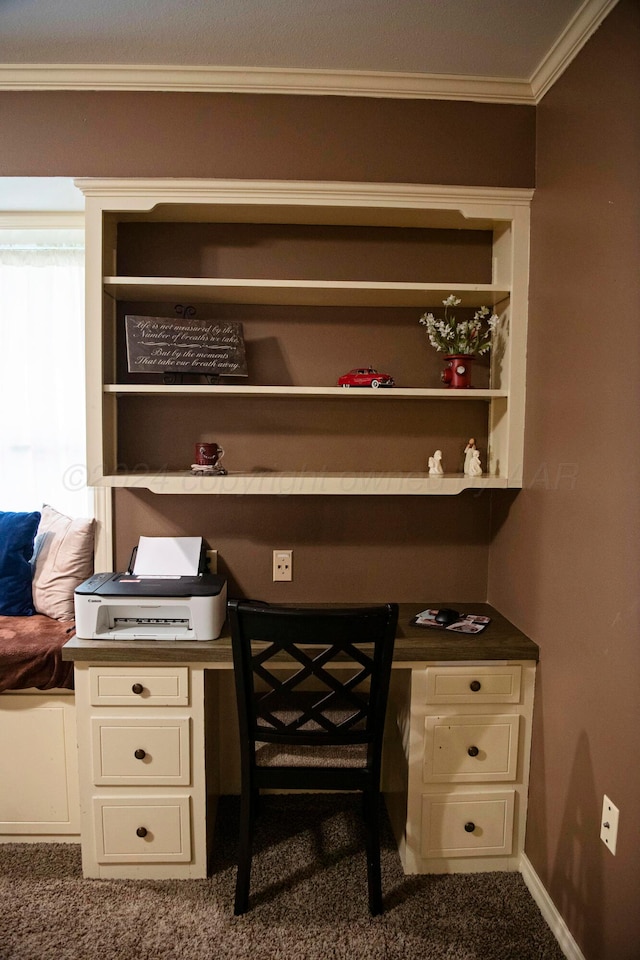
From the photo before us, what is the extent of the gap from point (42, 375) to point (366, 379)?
4.68 ft

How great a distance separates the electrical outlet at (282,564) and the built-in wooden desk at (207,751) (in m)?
0.43

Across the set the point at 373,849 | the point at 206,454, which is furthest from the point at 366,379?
the point at 373,849

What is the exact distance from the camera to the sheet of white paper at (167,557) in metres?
2.17

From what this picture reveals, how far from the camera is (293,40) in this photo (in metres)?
1.82

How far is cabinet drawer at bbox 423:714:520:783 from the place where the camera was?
75.8 inches

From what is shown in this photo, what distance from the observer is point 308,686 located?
7.57ft

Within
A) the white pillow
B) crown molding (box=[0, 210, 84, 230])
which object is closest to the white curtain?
crown molding (box=[0, 210, 84, 230])

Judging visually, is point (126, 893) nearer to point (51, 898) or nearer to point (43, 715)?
point (51, 898)

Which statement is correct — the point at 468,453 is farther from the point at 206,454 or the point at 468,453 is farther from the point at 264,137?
the point at 264,137

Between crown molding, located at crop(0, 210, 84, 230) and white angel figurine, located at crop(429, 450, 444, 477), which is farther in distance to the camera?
crown molding, located at crop(0, 210, 84, 230)

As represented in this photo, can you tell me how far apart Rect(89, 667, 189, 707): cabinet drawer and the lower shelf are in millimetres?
590

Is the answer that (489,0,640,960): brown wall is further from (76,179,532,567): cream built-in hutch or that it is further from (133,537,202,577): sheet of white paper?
(133,537,202,577): sheet of white paper

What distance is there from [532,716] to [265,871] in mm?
1019

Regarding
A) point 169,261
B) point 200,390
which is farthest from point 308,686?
point 169,261
